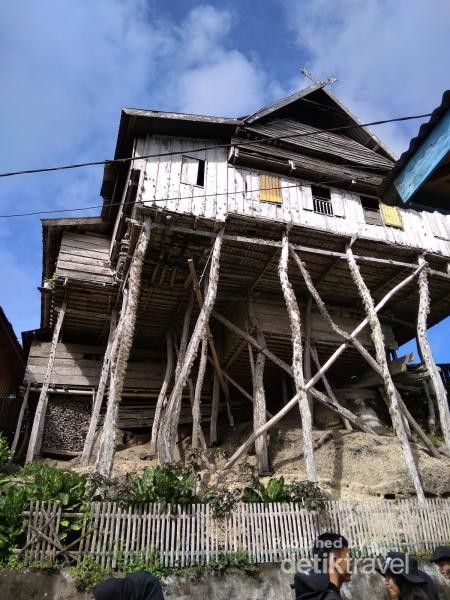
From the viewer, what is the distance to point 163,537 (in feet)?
23.5

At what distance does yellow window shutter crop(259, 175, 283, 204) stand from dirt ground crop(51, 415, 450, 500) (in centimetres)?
712

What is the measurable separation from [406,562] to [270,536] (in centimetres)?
458

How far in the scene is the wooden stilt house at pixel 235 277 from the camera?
12164 mm

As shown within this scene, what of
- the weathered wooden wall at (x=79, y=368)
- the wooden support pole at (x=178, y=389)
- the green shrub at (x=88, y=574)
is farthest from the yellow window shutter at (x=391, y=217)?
the green shrub at (x=88, y=574)

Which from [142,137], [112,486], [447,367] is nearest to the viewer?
[112,486]

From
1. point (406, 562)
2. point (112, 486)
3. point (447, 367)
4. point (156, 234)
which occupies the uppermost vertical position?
point (156, 234)

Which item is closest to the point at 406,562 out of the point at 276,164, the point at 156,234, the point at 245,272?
the point at 156,234

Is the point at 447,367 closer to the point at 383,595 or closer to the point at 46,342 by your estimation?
the point at 383,595

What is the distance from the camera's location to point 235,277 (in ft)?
45.9

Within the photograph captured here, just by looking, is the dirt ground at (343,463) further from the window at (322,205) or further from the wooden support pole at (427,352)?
the window at (322,205)

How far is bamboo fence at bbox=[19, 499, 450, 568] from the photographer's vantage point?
6.84 m

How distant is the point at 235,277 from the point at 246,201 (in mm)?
2415

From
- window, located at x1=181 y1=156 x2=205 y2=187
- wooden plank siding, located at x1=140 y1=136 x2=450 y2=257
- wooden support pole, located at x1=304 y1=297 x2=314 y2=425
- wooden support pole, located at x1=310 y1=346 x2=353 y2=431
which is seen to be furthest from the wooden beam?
wooden support pole, located at x1=310 y1=346 x2=353 y2=431

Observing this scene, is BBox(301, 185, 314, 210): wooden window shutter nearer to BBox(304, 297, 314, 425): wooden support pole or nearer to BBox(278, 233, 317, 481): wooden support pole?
BBox(278, 233, 317, 481): wooden support pole
